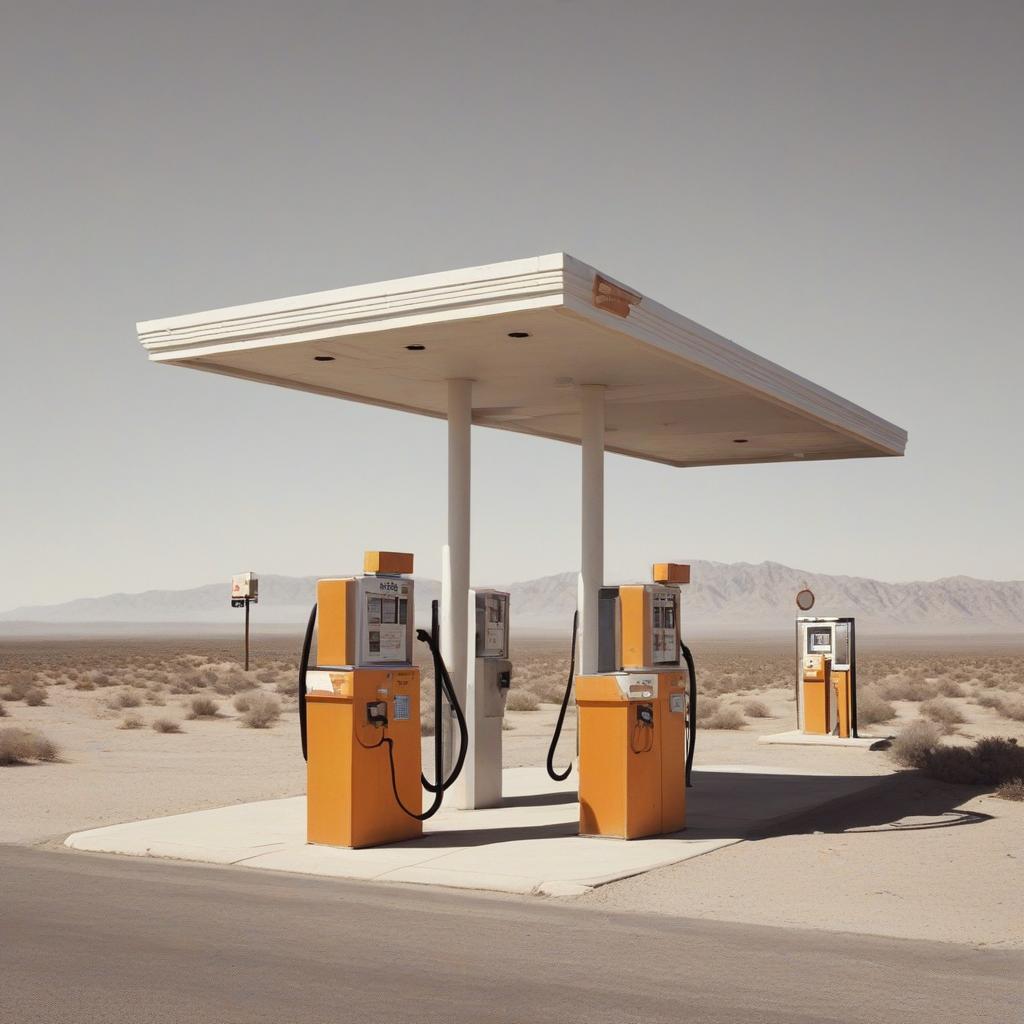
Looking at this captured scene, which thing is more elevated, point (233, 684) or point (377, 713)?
point (377, 713)

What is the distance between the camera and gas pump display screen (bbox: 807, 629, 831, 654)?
2373 centimetres

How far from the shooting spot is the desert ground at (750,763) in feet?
32.7

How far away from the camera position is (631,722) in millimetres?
12516

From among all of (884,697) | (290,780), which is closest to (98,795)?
(290,780)

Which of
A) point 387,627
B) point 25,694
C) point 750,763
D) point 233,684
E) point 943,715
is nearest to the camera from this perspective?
point 387,627

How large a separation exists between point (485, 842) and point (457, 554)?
3371 mm

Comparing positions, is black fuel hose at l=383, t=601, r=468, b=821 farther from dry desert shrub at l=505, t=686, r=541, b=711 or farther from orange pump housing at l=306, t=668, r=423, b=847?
dry desert shrub at l=505, t=686, r=541, b=711

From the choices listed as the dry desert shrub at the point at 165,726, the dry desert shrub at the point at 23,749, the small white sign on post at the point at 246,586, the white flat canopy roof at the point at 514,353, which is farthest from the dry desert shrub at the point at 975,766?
the small white sign on post at the point at 246,586

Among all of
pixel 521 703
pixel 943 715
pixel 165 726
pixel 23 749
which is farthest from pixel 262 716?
pixel 943 715

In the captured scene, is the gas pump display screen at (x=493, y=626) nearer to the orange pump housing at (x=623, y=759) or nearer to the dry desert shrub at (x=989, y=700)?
the orange pump housing at (x=623, y=759)

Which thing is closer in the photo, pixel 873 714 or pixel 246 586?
pixel 873 714

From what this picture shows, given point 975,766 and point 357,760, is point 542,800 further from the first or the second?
point 975,766

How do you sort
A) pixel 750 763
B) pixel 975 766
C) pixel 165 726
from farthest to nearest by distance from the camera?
pixel 165 726, pixel 750 763, pixel 975 766

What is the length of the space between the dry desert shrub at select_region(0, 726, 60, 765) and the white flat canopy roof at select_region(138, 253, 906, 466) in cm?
854
